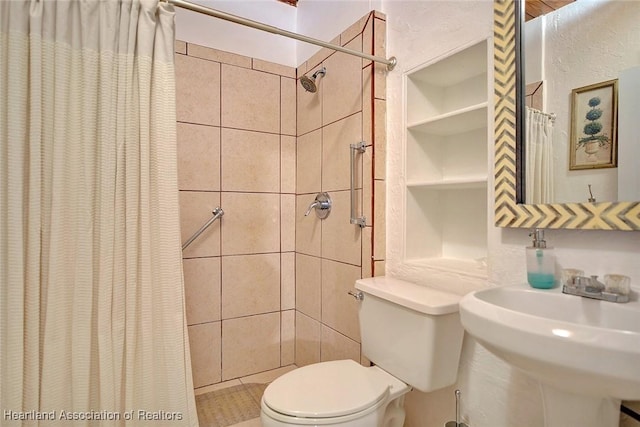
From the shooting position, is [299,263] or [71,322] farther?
[299,263]

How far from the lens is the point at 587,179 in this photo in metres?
0.91

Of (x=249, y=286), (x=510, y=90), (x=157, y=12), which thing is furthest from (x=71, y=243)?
(x=510, y=90)

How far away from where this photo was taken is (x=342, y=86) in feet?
5.64

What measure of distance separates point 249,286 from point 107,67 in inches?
52.9

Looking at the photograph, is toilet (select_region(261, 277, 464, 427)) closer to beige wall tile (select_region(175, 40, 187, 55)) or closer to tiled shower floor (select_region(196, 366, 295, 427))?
tiled shower floor (select_region(196, 366, 295, 427))

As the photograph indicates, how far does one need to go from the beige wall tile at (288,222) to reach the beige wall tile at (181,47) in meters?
0.96

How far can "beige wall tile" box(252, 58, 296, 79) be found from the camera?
2.06 metres

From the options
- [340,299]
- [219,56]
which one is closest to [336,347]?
[340,299]

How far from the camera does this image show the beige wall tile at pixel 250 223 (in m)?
1.99

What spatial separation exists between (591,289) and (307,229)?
1427 millimetres

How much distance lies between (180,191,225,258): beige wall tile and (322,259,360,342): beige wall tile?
2.12 ft

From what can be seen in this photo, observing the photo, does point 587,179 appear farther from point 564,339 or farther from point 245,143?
point 245,143

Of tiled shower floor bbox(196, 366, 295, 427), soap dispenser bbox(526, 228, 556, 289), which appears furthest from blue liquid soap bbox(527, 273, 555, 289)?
tiled shower floor bbox(196, 366, 295, 427)

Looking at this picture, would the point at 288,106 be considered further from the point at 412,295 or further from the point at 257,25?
the point at 412,295
